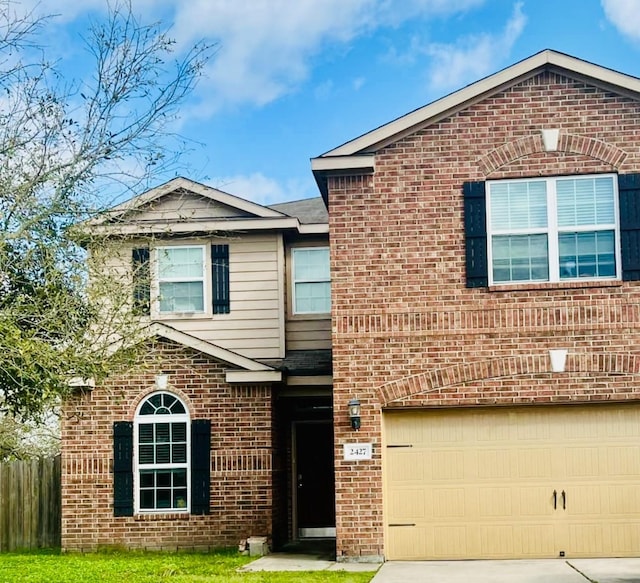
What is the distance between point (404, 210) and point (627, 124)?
3.32 metres

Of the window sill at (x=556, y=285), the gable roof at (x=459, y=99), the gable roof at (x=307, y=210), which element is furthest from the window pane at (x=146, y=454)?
the window sill at (x=556, y=285)

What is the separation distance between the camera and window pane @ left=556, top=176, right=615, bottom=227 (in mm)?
14664

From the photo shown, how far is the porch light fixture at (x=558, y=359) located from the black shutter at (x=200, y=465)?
567 cm

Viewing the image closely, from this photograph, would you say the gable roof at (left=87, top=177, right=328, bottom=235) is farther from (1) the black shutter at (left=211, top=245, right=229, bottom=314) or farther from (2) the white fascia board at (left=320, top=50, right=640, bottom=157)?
(2) the white fascia board at (left=320, top=50, right=640, bottom=157)

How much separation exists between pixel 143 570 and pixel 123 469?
2.84 meters

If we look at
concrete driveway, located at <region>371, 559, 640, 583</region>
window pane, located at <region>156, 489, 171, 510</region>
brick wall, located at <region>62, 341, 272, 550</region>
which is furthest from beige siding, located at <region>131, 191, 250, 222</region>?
concrete driveway, located at <region>371, 559, 640, 583</region>

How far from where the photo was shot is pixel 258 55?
2616cm

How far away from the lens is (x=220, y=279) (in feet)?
62.5

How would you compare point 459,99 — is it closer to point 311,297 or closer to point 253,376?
point 253,376

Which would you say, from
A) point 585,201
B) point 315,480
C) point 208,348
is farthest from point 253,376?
point 585,201

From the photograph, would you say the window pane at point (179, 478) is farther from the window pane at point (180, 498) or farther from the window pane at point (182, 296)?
the window pane at point (182, 296)

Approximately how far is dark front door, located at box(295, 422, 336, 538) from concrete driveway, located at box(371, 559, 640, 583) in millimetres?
4590

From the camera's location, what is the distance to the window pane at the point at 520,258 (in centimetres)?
1473

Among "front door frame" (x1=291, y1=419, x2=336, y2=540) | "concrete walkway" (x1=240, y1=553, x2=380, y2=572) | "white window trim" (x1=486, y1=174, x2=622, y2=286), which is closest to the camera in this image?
"concrete walkway" (x1=240, y1=553, x2=380, y2=572)
